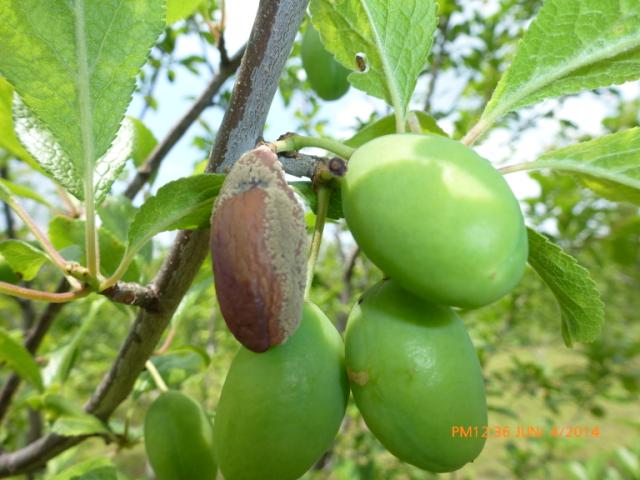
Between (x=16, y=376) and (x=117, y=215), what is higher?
(x=117, y=215)

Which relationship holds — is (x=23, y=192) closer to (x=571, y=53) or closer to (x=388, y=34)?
(x=388, y=34)

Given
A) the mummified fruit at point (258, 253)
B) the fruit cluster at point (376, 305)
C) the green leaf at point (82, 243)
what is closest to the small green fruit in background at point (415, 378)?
the fruit cluster at point (376, 305)

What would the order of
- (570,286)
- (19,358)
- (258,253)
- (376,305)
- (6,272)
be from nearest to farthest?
(258,253) < (376,305) < (570,286) < (19,358) < (6,272)

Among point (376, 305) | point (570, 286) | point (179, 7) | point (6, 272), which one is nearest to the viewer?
point (376, 305)

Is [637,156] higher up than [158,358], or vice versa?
[637,156]

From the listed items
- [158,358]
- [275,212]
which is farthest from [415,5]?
[158,358]

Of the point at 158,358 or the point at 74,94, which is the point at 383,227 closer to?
the point at 74,94

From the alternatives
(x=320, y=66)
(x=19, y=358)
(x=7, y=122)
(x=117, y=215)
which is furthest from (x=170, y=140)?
(x=19, y=358)
